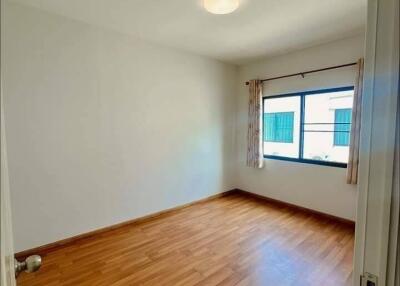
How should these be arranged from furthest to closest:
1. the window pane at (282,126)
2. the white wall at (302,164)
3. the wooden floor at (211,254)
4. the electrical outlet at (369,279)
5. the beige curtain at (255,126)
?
the beige curtain at (255,126)
the window pane at (282,126)
the white wall at (302,164)
the wooden floor at (211,254)
the electrical outlet at (369,279)

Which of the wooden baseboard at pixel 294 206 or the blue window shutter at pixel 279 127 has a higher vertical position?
the blue window shutter at pixel 279 127

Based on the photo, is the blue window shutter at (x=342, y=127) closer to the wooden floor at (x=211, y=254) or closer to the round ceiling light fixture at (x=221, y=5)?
the wooden floor at (x=211, y=254)

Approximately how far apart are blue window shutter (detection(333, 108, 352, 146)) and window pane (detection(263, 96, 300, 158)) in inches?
21.7

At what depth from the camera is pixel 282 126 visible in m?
3.92

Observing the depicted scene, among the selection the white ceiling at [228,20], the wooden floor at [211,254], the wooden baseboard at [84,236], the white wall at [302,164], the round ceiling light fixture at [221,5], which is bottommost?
the wooden floor at [211,254]

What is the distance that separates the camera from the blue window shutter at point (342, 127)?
3.13 m

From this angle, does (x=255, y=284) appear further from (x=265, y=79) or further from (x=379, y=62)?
(x=265, y=79)

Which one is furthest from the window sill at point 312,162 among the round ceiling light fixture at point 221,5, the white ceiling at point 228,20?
the round ceiling light fixture at point 221,5

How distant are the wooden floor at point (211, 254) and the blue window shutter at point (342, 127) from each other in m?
1.13

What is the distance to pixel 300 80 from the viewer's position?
352 cm

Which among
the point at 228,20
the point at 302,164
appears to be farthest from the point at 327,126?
the point at 228,20

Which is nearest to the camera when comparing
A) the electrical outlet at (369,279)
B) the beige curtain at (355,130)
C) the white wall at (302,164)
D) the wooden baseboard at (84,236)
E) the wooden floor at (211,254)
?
the electrical outlet at (369,279)

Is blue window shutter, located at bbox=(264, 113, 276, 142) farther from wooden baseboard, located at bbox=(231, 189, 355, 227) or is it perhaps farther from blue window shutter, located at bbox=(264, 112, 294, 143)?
wooden baseboard, located at bbox=(231, 189, 355, 227)

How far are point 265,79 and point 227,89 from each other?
0.70 m
